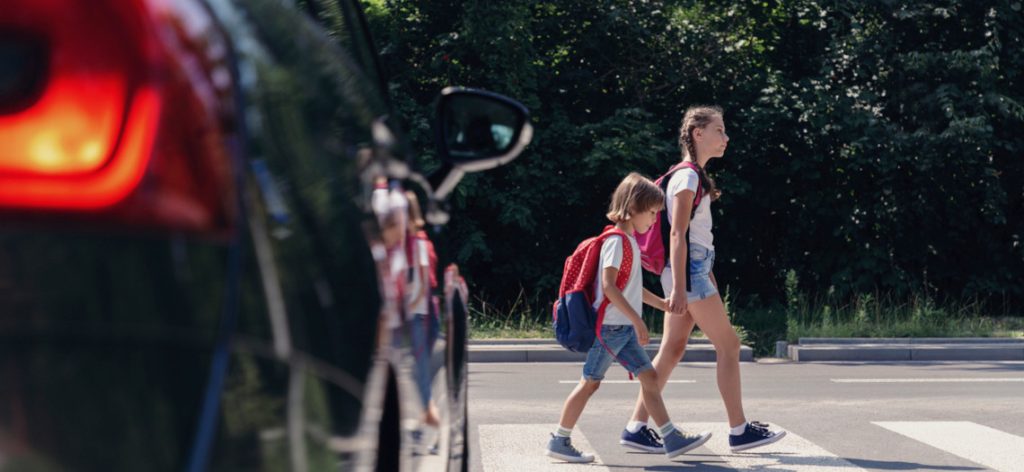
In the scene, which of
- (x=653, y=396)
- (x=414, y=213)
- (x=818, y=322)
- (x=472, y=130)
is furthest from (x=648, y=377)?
(x=818, y=322)

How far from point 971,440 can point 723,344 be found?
144 cm

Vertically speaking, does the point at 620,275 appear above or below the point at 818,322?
above

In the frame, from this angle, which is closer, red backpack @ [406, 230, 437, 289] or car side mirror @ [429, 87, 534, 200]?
red backpack @ [406, 230, 437, 289]

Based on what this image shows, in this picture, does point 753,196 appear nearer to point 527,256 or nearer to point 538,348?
point 527,256

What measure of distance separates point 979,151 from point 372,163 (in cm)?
1918

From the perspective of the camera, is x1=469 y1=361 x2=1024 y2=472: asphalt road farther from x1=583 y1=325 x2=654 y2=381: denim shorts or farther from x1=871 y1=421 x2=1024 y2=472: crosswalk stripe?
x1=583 y1=325 x2=654 y2=381: denim shorts

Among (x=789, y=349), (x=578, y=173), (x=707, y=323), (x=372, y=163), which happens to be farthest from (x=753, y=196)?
(x=372, y=163)

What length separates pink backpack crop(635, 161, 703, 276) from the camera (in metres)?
7.27

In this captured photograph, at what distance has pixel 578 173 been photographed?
20.0 metres

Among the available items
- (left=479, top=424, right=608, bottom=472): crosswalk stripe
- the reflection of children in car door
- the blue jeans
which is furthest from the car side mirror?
(left=479, top=424, right=608, bottom=472): crosswalk stripe

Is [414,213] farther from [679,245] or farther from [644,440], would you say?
[644,440]

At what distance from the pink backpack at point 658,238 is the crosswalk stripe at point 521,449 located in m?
0.99

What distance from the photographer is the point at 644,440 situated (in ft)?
23.9

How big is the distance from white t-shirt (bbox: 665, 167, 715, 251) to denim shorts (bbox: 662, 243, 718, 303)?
4 centimetres
